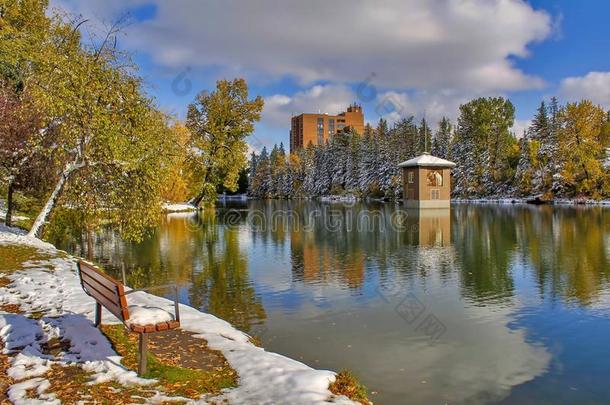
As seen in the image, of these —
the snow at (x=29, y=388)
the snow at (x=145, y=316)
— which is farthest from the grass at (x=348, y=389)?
the snow at (x=29, y=388)

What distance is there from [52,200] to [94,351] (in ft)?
40.4

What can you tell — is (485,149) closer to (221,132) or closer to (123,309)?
(221,132)

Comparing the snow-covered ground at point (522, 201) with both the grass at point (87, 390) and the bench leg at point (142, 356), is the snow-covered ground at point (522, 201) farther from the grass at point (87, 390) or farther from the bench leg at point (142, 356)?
the grass at point (87, 390)

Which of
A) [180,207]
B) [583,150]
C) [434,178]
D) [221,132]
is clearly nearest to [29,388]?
[221,132]

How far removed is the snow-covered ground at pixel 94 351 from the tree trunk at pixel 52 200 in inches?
243

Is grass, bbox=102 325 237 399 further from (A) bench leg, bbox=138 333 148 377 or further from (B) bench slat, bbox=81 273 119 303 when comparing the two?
(B) bench slat, bbox=81 273 119 303

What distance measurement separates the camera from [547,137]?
83625mm

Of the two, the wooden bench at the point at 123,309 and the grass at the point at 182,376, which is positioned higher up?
the wooden bench at the point at 123,309

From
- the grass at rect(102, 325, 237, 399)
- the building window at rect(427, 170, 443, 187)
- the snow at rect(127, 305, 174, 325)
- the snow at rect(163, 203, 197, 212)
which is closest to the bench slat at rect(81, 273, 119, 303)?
the snow at rect(127, 305, 174, 325)

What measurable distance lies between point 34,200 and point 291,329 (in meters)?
23.8

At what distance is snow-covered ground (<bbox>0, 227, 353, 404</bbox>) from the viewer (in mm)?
6047

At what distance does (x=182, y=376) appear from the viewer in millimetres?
6508

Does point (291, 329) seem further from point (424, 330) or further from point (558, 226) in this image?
point (558, 226)

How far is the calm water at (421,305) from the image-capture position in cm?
805
